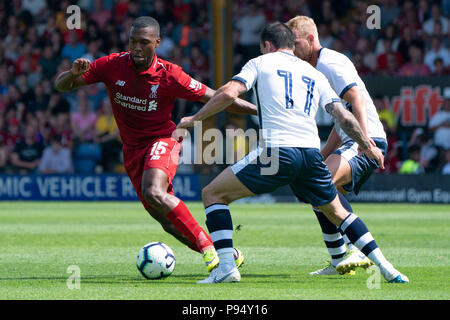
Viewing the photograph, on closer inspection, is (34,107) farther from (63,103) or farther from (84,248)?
(84,248)

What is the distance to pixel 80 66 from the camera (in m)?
7.74

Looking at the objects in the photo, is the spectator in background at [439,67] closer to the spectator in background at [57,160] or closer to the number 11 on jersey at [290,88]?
the spectator in background at [57,160]

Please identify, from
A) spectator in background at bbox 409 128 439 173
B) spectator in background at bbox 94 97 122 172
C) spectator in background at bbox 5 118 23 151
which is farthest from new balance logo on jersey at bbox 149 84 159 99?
spectator in background at bbox 5 118 23 151

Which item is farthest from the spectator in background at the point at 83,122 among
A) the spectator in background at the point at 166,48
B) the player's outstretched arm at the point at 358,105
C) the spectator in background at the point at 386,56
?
the player's outstretched arm at the point at 358,105

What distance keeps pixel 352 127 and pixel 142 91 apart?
222 centimetres

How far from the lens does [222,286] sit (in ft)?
22.4

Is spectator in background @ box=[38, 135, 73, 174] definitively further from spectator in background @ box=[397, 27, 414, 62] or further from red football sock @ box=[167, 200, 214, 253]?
red football sock @ box=[167, 200, 214, 253]

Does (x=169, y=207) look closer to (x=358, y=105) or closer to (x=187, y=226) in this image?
(x=187, y=226)

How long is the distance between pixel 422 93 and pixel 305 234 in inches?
341

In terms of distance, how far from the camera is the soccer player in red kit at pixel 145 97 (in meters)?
7.94

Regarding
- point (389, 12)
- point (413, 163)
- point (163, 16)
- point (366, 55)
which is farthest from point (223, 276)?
point (163, 16)

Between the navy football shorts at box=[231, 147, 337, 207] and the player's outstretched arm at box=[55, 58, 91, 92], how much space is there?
1828mm

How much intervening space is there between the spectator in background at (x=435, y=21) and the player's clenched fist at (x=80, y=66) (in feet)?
47.7

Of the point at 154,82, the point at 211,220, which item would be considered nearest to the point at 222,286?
the point at 211,220
